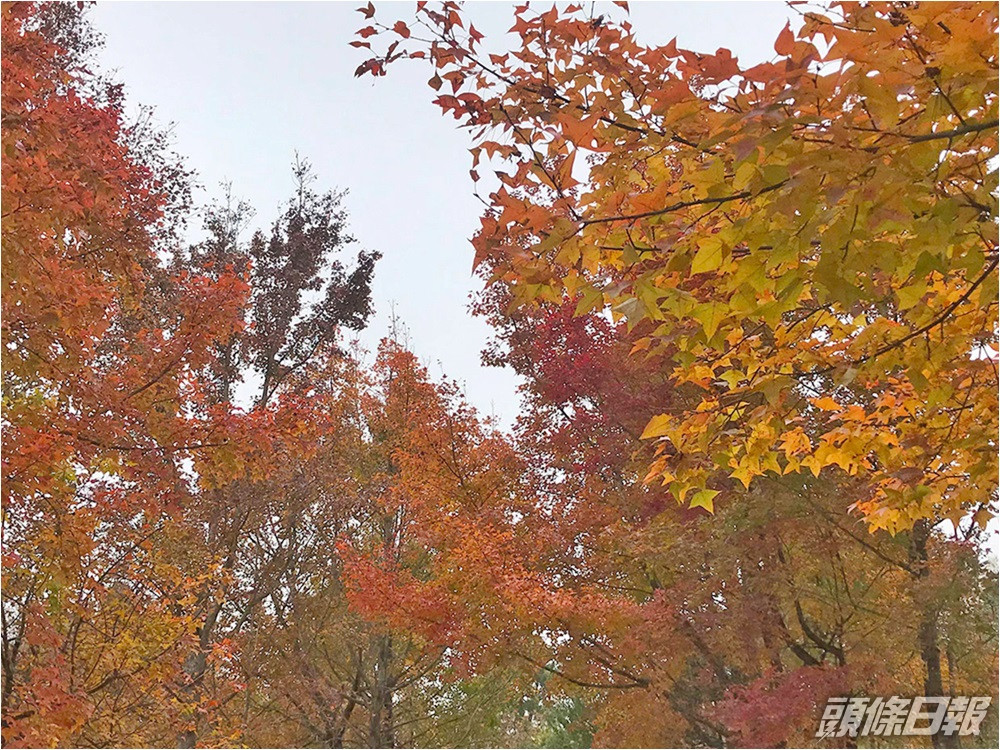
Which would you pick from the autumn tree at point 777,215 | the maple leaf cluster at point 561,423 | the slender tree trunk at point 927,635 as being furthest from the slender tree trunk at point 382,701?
the autumn tree at point 777,215

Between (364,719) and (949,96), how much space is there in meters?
13.7

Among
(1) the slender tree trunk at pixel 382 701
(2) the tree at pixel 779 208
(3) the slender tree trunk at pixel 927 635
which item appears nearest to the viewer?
(2) the tree at pixel 779 208

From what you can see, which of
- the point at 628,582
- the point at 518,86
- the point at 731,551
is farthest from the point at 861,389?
the point at 518,86

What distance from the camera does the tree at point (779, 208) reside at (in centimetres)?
154

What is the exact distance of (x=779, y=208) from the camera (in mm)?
1526

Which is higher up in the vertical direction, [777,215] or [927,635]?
[927,635]

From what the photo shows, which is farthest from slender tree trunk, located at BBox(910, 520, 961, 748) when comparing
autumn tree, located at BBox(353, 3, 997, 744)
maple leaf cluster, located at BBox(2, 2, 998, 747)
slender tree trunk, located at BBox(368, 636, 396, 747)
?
slender tree trunk, located at BBox(368, 636, 396, 747)

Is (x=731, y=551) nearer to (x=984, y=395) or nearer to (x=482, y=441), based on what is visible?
(x=984, y=395)

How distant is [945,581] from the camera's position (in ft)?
20.7

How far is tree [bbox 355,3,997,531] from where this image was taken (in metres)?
1.54

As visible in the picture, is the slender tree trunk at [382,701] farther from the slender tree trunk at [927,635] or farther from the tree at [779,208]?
the tree at [779,208]

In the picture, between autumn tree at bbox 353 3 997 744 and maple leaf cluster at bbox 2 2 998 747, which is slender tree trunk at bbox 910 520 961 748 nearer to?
maple leaf cluster at bbox 2 2 998 747

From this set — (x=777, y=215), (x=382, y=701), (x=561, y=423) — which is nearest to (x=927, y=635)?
(x=561, y=423)

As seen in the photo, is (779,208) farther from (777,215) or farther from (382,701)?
(382,701)
